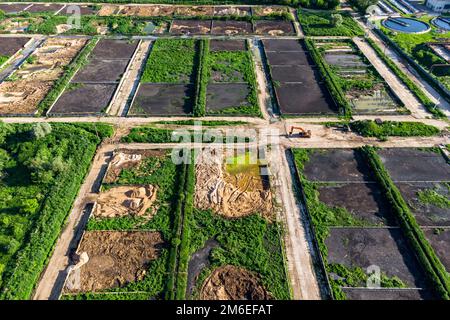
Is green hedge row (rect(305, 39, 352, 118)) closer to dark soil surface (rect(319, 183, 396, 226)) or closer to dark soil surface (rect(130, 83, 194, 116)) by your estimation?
dark soil surface (rect(319, 183, 396, 226))

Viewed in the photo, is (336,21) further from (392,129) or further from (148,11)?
(148,11)

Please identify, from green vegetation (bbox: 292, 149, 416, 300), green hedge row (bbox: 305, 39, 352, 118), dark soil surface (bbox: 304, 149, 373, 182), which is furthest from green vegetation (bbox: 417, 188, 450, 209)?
green hedge row (bbox: 305, 39, 352, 118)

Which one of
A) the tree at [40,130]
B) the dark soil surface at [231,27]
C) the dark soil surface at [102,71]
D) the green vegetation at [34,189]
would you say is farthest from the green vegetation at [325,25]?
the tree at [40,130]

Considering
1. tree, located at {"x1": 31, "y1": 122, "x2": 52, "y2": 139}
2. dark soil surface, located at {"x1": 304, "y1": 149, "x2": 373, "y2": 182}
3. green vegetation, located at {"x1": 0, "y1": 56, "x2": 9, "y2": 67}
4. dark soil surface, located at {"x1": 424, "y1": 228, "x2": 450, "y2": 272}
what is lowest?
dark soil surface, located at {"x1": 424, "y1": 228, "x2": 450, "y2": 272}

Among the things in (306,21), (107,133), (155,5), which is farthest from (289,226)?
(155,5)

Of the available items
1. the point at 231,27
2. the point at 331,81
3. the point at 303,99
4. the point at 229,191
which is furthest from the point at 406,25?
the point at 229,191

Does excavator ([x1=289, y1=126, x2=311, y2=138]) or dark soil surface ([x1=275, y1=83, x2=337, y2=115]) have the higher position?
dark soil surface ([x1=275, y1=83, x2=337, y2=115])
